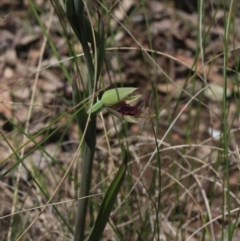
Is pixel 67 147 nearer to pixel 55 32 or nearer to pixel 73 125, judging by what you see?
pixel 73 125

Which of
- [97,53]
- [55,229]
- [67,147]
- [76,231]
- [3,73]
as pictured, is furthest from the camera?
[3,73]

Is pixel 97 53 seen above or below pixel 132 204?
above

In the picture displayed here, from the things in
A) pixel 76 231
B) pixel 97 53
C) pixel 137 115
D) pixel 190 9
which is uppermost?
pixel 97 53

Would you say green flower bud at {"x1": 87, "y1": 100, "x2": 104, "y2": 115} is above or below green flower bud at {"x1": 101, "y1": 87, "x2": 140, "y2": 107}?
below

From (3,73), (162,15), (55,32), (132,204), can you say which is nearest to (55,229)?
(132,204)

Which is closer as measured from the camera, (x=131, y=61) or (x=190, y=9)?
(x=131, y=61)

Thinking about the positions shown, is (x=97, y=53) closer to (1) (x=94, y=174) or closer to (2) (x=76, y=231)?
(2) (x=76, y=231)

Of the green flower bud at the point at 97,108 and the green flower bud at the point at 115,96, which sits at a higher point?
the green flower bud at the point at 115,96

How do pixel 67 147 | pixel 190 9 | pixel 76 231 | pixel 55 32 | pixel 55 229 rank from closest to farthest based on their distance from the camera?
pixel 76 231
pixel 55 229
pixel 67 147
pixel 55 32
pixel 190 9
